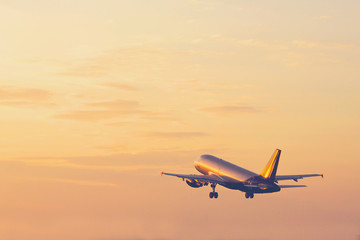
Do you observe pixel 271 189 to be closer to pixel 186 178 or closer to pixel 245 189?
pixel 245 189

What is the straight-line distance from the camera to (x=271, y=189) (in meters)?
145

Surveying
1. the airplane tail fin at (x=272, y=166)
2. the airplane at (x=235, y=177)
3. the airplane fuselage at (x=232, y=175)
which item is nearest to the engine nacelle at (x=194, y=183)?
the airplane at (x=235, y=177)

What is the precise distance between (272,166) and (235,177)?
10.2m

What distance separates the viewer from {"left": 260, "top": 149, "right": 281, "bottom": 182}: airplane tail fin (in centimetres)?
14550

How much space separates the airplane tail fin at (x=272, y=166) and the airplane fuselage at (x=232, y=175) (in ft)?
3.26

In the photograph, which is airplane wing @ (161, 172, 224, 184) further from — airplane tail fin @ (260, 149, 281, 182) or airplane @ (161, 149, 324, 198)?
airplane tail fin @ (260, 149, 281, 182)

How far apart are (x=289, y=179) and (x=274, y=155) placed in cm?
1269

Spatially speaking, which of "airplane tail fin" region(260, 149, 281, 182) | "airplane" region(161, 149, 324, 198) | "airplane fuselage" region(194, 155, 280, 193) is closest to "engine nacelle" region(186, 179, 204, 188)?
"airplane" region(161, 149, 324, 198)

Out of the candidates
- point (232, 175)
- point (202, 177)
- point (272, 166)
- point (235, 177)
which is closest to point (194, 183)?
point (202, 177)

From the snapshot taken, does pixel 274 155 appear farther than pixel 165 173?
No

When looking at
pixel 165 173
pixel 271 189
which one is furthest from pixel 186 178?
pixel 271 189

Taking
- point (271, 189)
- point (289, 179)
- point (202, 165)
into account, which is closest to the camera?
point (271, 189)

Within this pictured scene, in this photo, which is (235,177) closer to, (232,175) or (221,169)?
(232,175)

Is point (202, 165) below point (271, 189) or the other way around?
the other way around
